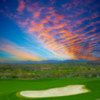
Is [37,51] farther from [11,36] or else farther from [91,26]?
[91,26]

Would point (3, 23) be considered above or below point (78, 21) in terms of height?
above

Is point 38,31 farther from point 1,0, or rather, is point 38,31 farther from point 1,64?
point 1,64

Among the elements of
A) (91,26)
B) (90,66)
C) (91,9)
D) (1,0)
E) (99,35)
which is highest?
(1,0)

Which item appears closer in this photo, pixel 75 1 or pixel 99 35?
pixel 75 1

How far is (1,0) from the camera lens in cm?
1812

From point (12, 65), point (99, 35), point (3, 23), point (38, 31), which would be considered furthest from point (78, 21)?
point (12, 65)

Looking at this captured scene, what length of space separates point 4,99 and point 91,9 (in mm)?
18463

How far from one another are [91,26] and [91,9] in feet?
11.7

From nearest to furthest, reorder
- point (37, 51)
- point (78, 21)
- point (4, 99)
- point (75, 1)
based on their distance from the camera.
→ 1. point (4, 99)
2. point (75, 1)
3. point (78, 21)
4. point (37, 51)

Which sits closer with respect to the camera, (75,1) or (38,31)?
(75,1)

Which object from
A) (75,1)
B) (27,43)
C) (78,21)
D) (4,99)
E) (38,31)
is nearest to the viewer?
(4,99)

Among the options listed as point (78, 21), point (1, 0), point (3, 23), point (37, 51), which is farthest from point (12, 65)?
Result: point (78, 21)

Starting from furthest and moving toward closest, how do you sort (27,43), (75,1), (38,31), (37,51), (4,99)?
(37,51), (27,43), (38,31), (75,1), (4,99)

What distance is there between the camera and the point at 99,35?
21828 millimetres
